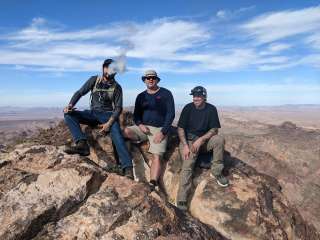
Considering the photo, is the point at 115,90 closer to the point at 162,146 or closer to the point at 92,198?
the point at 162,146

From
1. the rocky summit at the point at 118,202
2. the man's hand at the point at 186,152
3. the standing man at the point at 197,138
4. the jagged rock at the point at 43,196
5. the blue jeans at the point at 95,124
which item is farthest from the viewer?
the man's hand at the point at 186,152

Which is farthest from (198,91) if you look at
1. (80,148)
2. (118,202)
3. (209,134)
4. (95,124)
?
(118,202)

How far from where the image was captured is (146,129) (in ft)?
34.2

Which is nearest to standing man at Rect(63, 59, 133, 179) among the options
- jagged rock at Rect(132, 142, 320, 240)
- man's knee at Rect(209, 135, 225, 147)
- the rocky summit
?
the rocky summit

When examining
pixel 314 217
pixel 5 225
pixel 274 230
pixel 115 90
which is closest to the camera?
pixel 5 225

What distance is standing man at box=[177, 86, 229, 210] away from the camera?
9.84 metres

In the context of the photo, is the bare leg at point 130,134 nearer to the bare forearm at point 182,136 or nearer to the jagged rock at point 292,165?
the bare forearm at point 182,136

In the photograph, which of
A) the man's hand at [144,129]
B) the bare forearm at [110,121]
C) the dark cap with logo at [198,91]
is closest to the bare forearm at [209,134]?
the dark cap with logo at [198,91]

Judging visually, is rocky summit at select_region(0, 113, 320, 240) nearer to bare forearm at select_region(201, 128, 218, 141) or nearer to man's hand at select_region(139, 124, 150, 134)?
man's hand at select_region(139, 124, 150, 134)

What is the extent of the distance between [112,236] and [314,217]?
22.6 m

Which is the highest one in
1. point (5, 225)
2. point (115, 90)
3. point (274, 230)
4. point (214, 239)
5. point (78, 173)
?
→ point (115, 90)

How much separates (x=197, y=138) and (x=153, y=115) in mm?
1319

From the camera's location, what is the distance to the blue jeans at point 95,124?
9438 millimetres

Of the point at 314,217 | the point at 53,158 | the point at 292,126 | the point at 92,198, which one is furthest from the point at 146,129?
the point at 292,126
